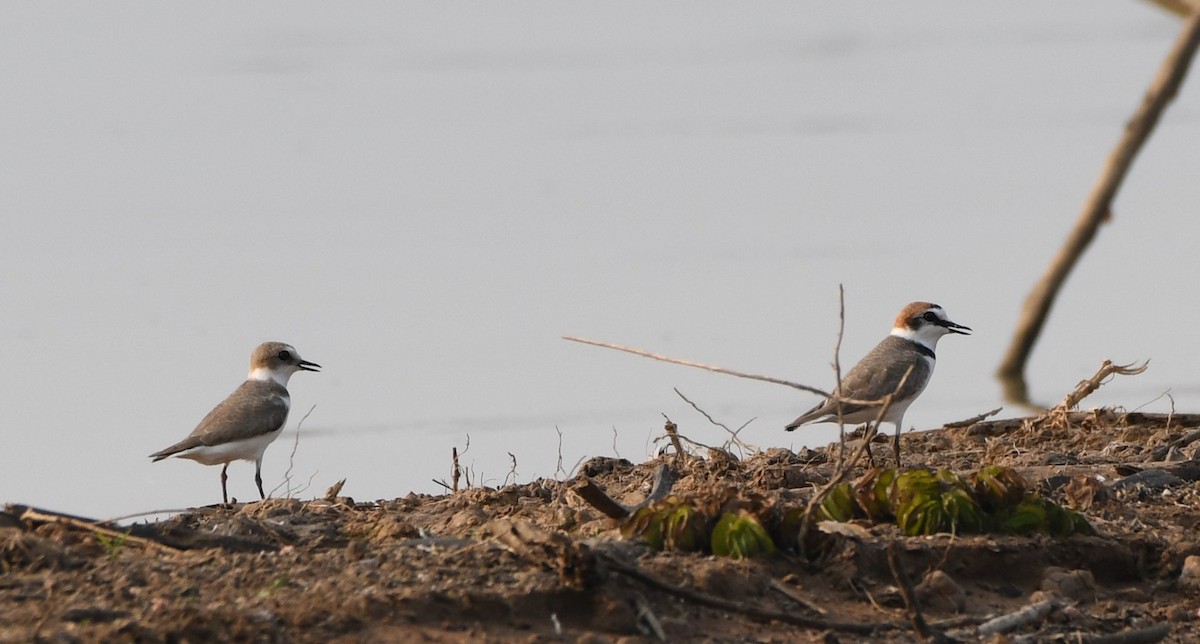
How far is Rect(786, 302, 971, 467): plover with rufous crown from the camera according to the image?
31.1 ft

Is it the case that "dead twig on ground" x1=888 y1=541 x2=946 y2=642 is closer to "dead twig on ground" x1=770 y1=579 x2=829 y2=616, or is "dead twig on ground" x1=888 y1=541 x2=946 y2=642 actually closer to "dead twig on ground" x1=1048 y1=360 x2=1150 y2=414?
"dead twig on ground" x1=770 y1=579 x2=829 y2=616

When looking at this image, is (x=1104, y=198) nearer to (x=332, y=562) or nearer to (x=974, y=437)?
(x=974, y=437)

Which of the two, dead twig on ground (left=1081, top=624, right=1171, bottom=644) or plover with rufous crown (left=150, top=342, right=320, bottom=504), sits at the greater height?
plover with rufous crown (left=150, top=342, right=320, bottom=504)

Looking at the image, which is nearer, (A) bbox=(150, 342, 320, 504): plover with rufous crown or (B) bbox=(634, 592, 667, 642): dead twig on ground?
(B) bbox=(634, 592, 667, 642): dead twig on ground

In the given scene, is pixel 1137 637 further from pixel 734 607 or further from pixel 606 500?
pixel 606 500

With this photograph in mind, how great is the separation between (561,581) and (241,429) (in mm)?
5142

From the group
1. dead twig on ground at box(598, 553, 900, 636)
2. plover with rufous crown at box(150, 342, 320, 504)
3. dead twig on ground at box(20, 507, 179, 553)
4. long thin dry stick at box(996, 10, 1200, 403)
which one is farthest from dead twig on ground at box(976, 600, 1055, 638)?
long thin dry stick at box(996, 10, 1200, 403)

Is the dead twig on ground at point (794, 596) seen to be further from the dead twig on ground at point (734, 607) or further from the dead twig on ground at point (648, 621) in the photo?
the dead twig on ground at point (648, 621)

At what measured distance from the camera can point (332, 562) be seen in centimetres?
560

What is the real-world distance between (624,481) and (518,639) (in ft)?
8.74

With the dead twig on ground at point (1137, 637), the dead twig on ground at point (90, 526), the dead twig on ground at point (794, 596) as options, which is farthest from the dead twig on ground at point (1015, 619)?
the dead twig on ground at point (90, 526)

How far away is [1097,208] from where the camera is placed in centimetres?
1213

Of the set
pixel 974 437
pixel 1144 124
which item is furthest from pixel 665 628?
pixel 1144 124

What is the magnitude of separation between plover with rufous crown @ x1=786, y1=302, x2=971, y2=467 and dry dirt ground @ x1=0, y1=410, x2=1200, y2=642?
8.50 ft
